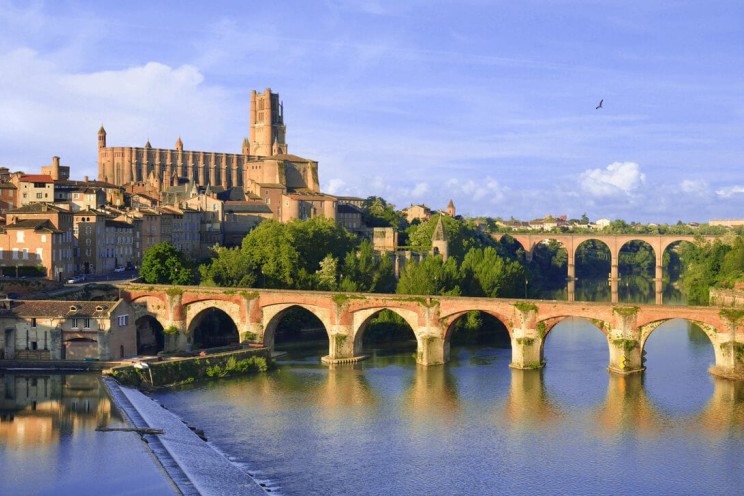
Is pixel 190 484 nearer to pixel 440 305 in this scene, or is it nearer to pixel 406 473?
pixel 406 473

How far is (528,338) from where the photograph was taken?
56.8m

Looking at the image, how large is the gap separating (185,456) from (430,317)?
2481cm

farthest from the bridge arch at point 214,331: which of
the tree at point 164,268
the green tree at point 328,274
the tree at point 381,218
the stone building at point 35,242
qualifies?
the tree at point 381,218

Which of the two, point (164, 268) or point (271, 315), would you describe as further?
point (164, 268)

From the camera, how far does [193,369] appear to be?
5481 centimetres

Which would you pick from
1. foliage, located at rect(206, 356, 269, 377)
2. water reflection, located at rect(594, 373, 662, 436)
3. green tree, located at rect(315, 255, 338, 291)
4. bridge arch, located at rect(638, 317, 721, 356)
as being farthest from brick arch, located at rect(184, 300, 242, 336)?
bridge arch, located at rect(638, 317, 721, 356)

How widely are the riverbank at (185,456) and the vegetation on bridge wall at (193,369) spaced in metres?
5.23

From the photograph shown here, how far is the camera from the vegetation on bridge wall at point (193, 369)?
51719 mm

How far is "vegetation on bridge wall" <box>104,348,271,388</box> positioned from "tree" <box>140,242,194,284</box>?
1381 centimetres

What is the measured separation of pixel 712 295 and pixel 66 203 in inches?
2234

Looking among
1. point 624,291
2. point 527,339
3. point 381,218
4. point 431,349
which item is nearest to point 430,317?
point 431,349

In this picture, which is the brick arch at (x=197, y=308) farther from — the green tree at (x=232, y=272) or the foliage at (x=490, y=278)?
the foliage at (x=490, y=278)

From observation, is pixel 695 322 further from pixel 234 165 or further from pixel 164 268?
pixel 234 165

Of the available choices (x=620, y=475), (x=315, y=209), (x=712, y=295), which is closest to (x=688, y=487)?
(x=620, y=475)
